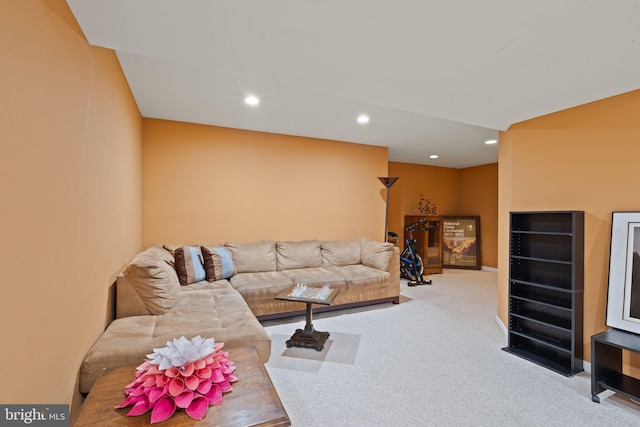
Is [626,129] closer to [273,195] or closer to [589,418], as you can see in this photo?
[589,418]

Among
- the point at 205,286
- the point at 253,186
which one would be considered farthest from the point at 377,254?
the point at 205,286

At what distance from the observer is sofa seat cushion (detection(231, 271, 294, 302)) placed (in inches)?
137

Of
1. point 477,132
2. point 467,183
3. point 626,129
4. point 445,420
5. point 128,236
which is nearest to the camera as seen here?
point 445,420

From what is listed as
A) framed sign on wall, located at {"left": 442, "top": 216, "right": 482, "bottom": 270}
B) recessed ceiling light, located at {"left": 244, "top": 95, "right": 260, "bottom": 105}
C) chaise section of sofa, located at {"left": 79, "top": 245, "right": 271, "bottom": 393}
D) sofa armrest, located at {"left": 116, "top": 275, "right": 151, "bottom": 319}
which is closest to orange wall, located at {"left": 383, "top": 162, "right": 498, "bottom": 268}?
framed sign on wall, located at {"left": 442, "top": 216, "right": 482, "bottom": 270}

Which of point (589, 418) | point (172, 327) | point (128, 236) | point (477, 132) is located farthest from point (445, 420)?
point (477, 132)

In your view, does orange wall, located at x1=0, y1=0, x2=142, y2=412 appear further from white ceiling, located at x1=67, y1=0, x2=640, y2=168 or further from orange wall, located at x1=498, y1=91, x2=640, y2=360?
orange wall, located at x1=498, y1=91, x2=640, y2=360

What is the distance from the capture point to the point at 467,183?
7.63 m

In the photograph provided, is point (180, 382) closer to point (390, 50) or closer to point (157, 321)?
point (157, 321)

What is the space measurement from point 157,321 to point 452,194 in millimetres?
7343

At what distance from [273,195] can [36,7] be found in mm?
3575

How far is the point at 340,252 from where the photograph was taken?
471 cm

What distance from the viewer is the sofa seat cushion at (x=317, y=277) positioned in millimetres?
3812

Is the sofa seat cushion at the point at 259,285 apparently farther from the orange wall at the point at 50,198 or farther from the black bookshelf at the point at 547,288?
the black bookshelf at the point at 547,288

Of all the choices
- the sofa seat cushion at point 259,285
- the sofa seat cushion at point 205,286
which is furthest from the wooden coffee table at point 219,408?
the sofa seat cushion at point 259,285
